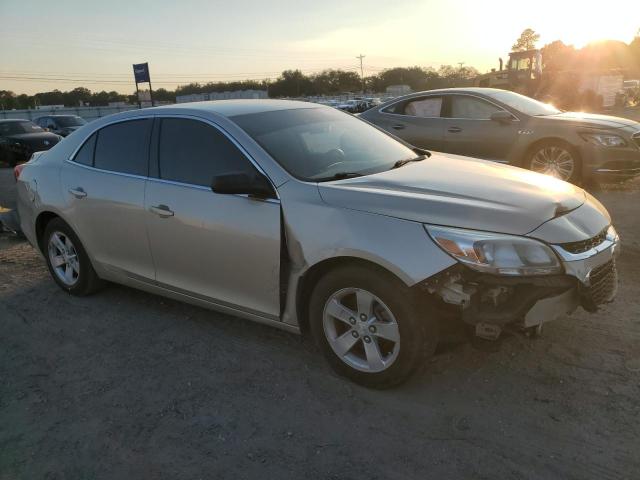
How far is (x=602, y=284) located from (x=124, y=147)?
3.48 metres

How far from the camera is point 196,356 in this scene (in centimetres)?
364

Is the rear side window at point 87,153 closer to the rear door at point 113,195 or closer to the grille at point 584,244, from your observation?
the rear door at point 113,195

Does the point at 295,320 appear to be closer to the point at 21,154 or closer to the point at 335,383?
the point at 335,383

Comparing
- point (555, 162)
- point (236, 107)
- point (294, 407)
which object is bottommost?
point (294, 407)

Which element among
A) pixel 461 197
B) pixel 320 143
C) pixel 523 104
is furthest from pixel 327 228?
pixel 523 104

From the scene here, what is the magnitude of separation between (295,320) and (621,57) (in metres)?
92.6

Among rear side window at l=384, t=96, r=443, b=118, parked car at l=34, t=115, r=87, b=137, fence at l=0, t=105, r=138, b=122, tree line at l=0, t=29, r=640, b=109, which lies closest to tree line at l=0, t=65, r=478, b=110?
tree line at l=0, t=29, r=640, b=109

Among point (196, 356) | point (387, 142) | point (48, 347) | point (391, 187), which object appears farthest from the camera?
point (387, 142)

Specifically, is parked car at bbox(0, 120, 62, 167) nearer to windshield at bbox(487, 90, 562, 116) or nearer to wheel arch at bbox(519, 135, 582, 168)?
windshield at bbox(487, 90, 562, 116)

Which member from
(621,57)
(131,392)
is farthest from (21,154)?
(621,57)

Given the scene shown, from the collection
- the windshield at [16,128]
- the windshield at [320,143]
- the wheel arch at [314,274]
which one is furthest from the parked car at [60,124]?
the wheel arch at [314,274]

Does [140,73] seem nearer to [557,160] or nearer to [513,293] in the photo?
[557,160]

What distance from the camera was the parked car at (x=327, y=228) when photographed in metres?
2.74

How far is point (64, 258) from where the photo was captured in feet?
15.7
